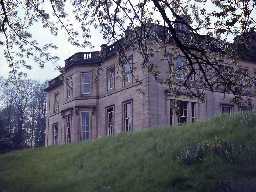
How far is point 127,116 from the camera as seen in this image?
35.9 m

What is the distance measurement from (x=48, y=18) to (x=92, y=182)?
27.9ft

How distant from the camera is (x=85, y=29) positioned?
1119 cm

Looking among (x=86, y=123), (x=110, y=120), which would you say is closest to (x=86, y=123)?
(x=86, y=123)

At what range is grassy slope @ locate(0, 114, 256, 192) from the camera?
49.9 feet

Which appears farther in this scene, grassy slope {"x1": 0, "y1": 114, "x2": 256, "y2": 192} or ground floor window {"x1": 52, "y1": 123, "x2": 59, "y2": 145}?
ground floor window {"x1": 52, "y1": 123, "x2": 59, "y2": 145}

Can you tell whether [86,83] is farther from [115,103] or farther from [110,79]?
[115,103]

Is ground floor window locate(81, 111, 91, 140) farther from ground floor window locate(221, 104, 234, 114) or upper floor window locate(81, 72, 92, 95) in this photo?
ground floor window locate(221, 104, 234, 114)

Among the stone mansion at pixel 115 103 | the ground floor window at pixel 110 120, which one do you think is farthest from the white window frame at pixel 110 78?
the ground floor window at pixel 110 120

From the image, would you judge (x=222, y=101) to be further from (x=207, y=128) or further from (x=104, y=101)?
(x=207, y=128)

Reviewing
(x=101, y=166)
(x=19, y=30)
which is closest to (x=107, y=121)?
(x=101, y=166)

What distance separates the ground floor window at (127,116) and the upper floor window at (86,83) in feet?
19.5

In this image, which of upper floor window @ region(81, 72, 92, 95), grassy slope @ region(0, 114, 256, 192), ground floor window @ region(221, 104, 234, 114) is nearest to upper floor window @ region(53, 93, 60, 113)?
upper floor window @ region(81, 72, 92, 95)

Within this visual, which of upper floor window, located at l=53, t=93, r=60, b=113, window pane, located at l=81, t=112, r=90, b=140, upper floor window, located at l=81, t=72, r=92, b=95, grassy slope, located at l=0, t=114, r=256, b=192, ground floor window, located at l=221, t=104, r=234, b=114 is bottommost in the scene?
grassy slope, located at l=0, t=114, r=256, b=192

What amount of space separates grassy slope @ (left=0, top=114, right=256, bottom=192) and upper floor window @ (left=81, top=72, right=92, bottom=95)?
1382 centimetres
